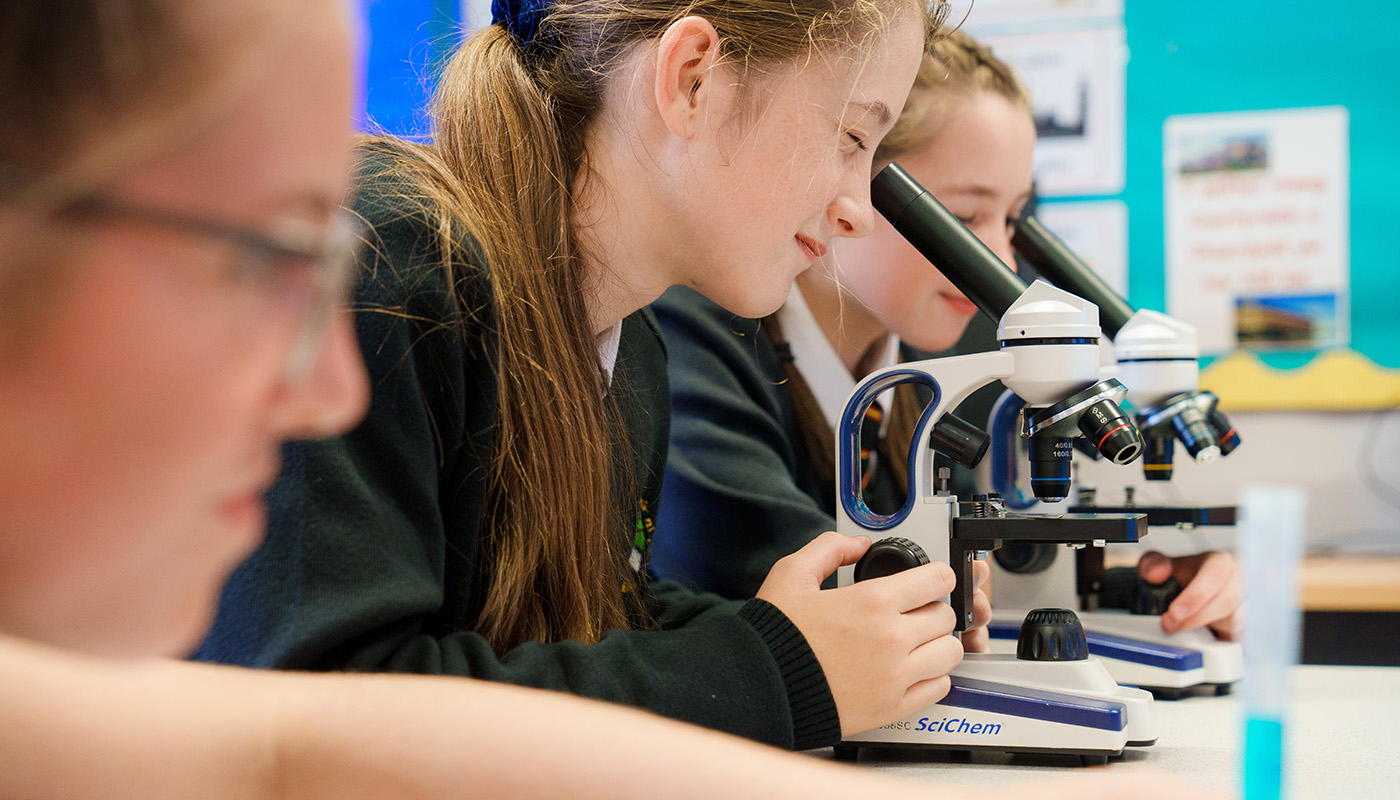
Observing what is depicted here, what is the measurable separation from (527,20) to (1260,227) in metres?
1.89

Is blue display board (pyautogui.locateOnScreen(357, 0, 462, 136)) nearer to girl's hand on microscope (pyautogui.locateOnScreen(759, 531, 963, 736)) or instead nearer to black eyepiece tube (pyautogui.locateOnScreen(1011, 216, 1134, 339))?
black eyepiece tube (pyautogui.locateOnScreen(1011, 216, 1134, 339))

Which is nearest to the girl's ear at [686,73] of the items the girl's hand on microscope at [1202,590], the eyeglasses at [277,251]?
the eyeglasses at [277,251]

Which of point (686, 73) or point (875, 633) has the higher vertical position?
point (686, 73)

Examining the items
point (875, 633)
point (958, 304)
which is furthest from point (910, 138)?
point (875, 633)

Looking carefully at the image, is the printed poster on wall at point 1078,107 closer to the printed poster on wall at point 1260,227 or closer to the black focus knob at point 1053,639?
the printed poster on wall at point 1260,227

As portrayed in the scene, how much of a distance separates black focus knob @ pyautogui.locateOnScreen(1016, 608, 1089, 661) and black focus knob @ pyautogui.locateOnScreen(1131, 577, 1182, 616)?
38 cm

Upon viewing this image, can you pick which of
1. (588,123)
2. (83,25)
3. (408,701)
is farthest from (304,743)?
(588,123)

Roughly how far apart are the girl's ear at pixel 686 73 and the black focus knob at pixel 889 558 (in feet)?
1.29

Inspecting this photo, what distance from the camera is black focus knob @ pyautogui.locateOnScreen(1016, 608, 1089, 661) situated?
3.16 ft

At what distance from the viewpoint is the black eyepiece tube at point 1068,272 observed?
4.28 feet

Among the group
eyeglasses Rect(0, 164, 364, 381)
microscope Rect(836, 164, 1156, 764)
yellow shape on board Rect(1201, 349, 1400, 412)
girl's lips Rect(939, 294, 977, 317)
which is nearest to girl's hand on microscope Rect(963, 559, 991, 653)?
microscope Rect(836, 164, 1156, 764)

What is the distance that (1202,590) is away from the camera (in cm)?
128

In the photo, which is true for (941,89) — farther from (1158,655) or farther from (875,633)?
(875,633)

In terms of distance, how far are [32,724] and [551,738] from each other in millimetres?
Result: 209
